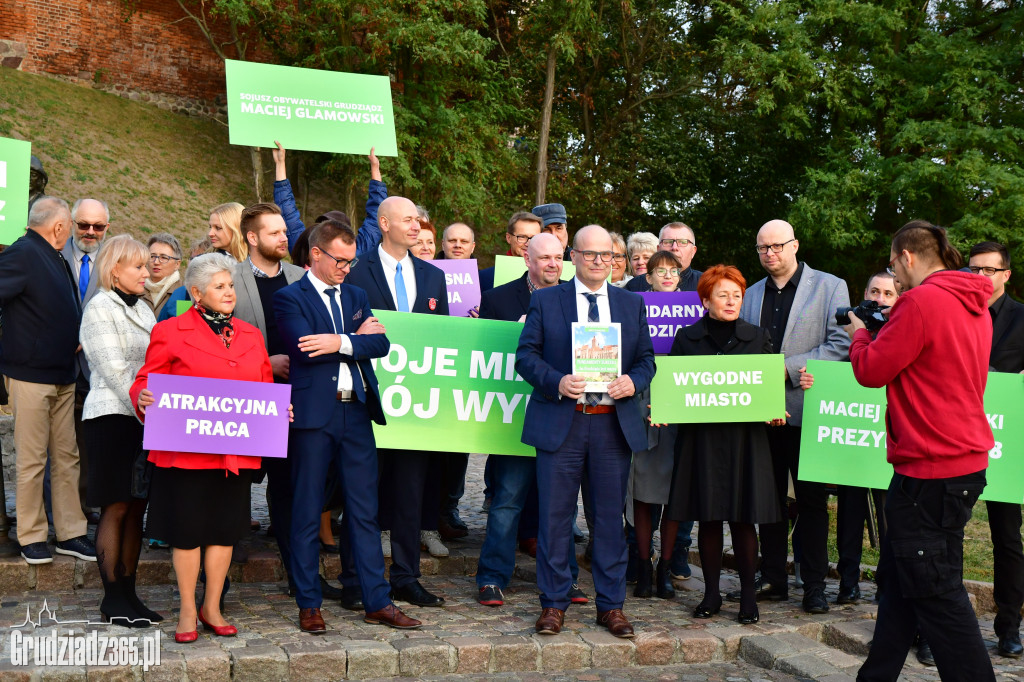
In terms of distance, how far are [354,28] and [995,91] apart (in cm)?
1479

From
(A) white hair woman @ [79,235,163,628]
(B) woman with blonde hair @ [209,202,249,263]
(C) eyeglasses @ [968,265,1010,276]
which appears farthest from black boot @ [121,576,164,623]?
(C) eyeglasses @ [968,265,1010,276]

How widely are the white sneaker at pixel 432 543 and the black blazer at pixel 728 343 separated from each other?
7.93 ft

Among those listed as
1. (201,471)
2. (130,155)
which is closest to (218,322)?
(201,471)

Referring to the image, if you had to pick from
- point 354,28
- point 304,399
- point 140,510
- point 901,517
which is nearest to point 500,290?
point 304,399

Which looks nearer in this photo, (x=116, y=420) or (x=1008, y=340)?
(x=116, y=420)

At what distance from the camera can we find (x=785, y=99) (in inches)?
933

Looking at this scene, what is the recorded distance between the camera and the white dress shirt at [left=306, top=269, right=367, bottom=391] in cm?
578

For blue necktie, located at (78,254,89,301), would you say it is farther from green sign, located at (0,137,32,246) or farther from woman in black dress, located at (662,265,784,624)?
woman in black dress, located at (662,265,784,624)

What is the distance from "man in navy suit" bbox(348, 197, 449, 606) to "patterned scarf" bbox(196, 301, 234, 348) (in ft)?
4.31

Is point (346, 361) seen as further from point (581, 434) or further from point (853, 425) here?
point (853, 425)

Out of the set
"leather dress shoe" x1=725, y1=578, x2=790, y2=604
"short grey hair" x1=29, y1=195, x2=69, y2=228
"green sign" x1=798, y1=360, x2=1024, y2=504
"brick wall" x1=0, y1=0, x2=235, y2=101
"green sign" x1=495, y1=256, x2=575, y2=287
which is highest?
"brick wall" x1=0, y1=0, x2=235, y2=101

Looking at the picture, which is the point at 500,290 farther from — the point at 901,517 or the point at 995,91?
the point at 995,91

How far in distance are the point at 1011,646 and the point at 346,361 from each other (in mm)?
4480

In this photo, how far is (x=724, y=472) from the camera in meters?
6.36
